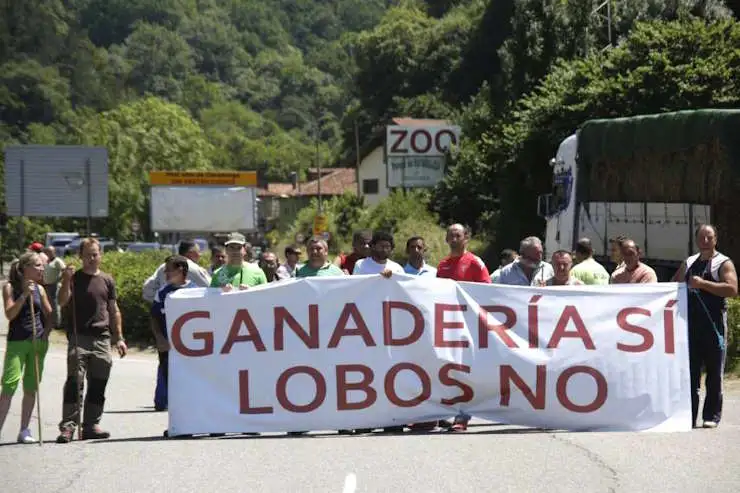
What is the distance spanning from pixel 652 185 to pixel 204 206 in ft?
90.0

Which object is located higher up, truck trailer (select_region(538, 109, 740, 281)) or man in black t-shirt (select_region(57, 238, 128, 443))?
truck trailer (select_region(538, 109, 740, 281))

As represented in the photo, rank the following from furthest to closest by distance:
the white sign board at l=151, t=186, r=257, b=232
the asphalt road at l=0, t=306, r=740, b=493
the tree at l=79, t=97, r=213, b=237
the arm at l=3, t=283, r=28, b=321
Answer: the tree at l=79, t=97, r=213, b=237 < the white sign board at l=151, t=186, r=257, b=232 < the arm at l=3, t=283, r=28, b=321 < the asphalt road at l=0, t=306, r=740, b=493

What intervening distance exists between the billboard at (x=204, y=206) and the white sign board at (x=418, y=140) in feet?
17.0

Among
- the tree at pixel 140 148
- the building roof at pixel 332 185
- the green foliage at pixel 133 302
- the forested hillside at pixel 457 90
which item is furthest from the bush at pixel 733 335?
the building roof at pixel 332 185

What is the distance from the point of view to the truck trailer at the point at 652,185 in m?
22.3

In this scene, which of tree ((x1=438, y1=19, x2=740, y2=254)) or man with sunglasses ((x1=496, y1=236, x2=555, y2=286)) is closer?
man with sunglasses ((x1=496, y1=236, x2=555, y2=286))

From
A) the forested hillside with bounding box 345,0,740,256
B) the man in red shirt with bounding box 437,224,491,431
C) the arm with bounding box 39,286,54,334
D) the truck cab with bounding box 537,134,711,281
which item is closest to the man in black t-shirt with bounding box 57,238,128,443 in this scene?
Answer: the arm with bounding box 39,286,54,334

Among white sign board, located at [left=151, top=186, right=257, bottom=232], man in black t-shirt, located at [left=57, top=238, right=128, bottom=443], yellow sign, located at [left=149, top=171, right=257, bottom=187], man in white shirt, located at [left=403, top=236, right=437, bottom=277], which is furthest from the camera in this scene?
yellow sign, located at [left=149, top=171, right=257, bottom=187]

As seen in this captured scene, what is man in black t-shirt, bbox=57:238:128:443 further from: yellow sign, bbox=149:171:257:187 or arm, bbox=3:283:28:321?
yellow sign, bbox=149:171:257:187

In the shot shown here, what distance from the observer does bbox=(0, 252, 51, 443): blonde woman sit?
484 inches

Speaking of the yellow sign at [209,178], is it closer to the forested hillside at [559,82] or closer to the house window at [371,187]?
the forested hillside at [559,82]

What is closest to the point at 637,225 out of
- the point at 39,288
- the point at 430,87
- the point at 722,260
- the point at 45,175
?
the point at 722,260

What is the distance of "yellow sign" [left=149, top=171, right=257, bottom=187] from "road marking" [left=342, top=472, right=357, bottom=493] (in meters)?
42.6

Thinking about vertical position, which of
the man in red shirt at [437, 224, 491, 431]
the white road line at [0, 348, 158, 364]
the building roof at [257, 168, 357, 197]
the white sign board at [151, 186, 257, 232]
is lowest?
the white road line at [0, 348, 158, 364]
